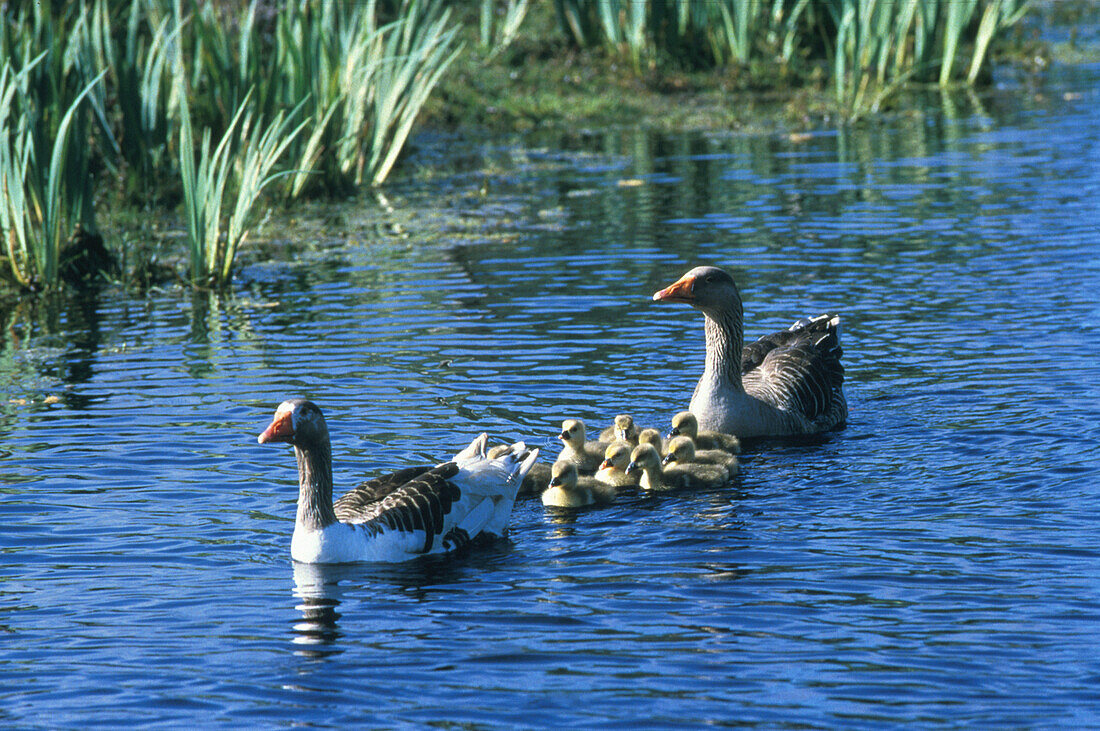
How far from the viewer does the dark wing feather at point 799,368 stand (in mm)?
11047

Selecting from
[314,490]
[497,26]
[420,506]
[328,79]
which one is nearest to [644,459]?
[420,506]

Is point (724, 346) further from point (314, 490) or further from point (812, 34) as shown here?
point (812, 34)

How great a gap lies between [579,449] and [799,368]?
7.65 ft

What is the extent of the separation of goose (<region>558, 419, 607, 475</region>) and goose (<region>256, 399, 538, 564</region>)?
0.71 m

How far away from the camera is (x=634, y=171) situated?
22.5m

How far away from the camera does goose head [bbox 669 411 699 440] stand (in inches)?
402

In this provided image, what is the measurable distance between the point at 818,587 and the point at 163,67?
13.1 m

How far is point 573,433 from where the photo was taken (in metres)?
9.70

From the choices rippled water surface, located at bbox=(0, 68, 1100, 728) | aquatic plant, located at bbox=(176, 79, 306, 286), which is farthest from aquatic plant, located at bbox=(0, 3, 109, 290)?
aquatic plant, located at bbox=(176, 79, 306, 286)

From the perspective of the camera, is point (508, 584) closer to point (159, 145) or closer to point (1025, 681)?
point (1025, 681)

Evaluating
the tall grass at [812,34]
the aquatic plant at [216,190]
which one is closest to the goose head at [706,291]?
→ the aquatic plant at [216,190]

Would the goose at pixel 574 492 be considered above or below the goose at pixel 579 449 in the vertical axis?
below

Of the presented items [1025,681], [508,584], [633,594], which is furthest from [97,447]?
[1025,681]

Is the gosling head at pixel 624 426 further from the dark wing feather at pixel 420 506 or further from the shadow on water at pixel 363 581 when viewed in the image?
the dark wing feather at pixel 420 506
